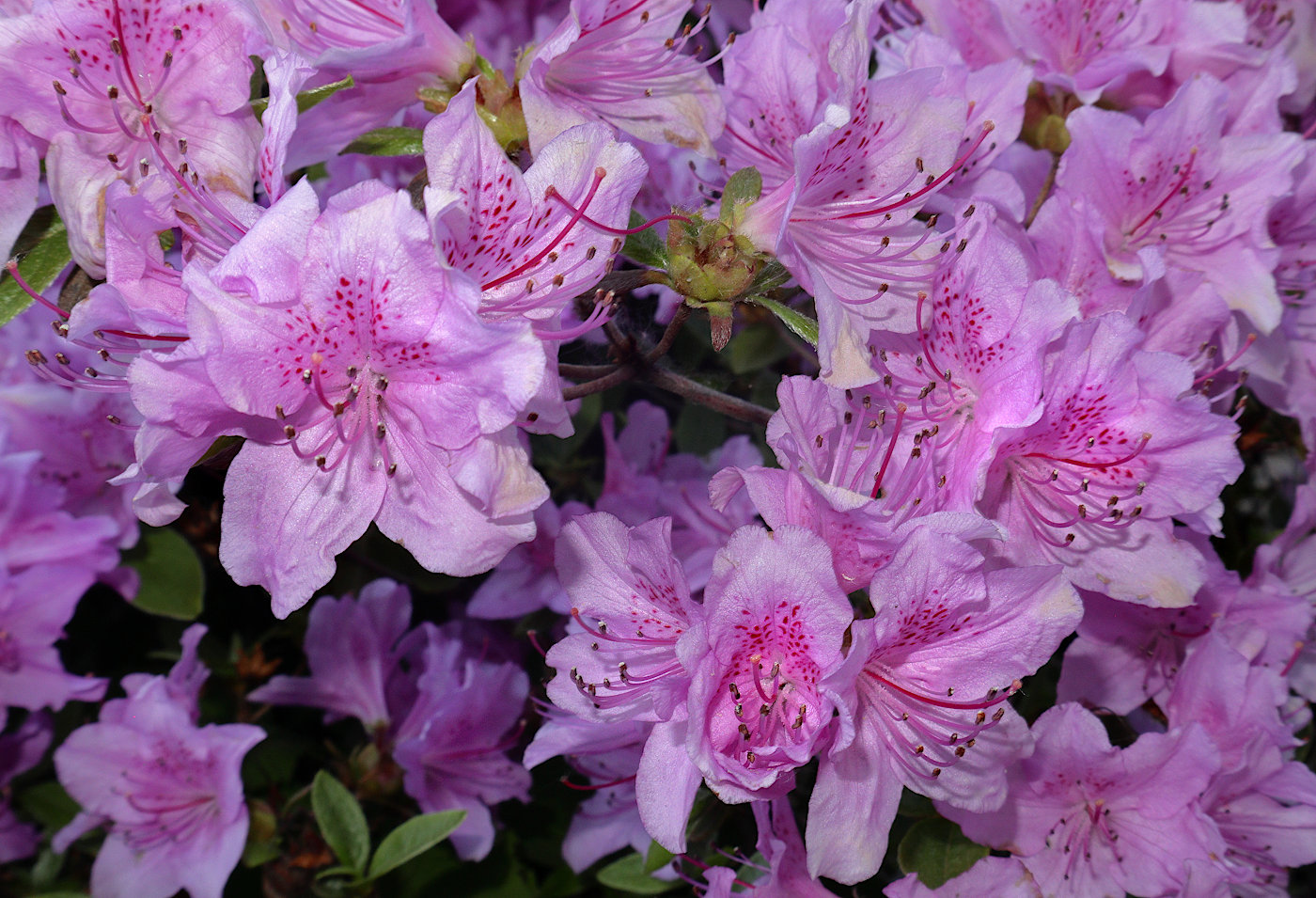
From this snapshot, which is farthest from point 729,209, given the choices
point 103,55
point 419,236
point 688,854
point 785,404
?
point 688,854

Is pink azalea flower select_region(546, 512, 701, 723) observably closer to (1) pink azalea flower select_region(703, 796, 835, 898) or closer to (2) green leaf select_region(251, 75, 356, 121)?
(1) pink azalea flower select_region(703, 796, 835, 898)

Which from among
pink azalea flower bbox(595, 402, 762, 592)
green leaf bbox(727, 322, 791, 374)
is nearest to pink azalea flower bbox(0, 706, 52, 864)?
pink azalea flower bbox(595, 402, 762, 592)

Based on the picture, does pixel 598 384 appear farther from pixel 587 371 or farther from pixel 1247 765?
pixel 1247 765

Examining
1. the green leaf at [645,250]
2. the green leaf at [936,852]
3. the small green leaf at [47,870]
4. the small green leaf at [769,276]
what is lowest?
the small green leaf at [47,870]

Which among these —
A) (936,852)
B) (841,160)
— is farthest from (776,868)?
(841,160)

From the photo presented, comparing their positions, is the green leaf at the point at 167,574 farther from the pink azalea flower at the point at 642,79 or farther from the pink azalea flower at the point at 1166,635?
the pink azalea flower at the point at 1166,635

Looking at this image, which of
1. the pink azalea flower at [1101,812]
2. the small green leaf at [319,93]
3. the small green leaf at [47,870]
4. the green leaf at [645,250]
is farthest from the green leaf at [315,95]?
the small green leaf at [47,870]

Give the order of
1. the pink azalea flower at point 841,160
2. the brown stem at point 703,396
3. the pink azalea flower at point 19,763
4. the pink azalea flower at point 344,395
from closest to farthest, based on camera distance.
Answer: the pink azalea flower at point 344,395 → the pink azalea flower at point 841,160 → the brown stem at point 703,396 → the pink azalea flower at point 19,763
